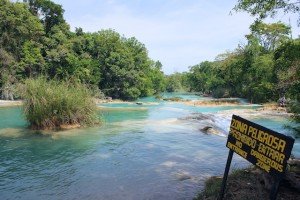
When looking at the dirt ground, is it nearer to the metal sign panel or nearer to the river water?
the river water

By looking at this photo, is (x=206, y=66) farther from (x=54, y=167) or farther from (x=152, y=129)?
(x=54, y=167)

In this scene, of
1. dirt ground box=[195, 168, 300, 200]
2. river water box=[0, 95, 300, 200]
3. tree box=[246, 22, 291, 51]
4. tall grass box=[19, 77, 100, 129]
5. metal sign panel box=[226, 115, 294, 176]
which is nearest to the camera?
metal sign panel box=[226, 115, 294, 176]

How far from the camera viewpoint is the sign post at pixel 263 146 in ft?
10.3

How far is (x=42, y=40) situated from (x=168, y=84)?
42840 mm

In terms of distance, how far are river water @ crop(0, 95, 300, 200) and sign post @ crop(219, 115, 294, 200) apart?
2.16m

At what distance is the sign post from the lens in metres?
3.12

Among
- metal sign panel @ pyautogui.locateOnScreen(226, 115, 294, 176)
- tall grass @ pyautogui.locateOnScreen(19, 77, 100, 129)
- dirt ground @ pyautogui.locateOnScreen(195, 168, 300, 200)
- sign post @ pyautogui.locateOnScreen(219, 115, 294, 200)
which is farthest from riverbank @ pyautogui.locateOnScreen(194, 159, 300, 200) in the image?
tall grass @ pyautogui.locateOnScreen(19, 77, 100, 129)

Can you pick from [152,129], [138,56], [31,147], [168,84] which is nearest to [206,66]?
[168,84]

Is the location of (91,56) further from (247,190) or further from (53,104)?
(247,190)

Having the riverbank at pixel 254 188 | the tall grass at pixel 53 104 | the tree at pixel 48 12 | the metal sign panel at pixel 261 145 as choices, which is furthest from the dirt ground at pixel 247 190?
the tree at pixel 48 12

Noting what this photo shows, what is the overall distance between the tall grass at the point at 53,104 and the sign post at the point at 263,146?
9.40 meters

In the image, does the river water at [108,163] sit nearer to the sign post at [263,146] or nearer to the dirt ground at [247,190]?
the dirt ground at [247,190]

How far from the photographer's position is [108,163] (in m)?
8.04

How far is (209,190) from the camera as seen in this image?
5.09 meters
